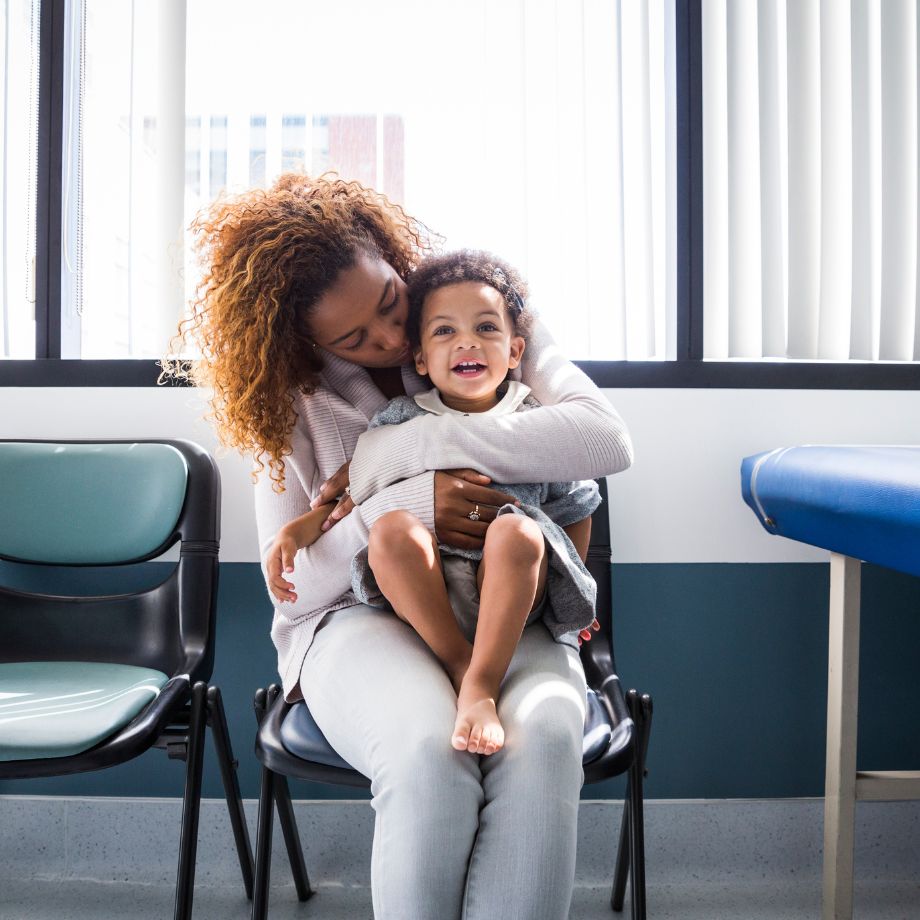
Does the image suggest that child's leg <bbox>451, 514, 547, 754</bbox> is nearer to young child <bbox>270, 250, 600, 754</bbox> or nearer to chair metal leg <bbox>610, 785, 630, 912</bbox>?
young child <bbox>270, 250, 600, 754</bbox>

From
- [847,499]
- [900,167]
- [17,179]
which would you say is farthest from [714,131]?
[17,179]

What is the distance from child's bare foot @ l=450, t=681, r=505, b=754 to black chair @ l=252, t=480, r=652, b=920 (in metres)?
0.22

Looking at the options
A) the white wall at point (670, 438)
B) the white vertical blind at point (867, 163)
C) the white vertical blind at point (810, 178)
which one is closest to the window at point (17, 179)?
the white wall at point (670, 438)

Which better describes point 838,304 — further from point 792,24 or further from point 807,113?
point 792,24

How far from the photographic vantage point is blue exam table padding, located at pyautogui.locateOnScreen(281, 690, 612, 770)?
1158 millimetres

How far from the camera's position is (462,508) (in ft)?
3.96

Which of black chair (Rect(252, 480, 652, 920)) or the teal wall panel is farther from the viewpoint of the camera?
the teal wall panel

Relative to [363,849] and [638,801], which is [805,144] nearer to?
[638,801]

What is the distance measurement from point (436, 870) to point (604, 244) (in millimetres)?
1562

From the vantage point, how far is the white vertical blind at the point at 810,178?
6.66ft

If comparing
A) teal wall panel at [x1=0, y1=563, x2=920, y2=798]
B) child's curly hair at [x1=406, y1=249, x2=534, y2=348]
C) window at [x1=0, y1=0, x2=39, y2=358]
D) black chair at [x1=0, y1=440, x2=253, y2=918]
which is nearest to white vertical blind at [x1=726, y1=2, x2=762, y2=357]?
teal wall panel at [x1=0, y1=563, x2=920, y2=798]

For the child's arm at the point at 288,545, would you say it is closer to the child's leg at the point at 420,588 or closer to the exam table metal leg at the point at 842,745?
the child's leg at the point at 420,588

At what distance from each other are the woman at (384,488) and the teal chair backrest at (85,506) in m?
0.32

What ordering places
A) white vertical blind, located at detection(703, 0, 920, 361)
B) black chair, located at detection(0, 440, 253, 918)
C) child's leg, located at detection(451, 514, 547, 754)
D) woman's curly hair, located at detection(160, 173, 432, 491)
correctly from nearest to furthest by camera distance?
child's leg, located at detection(451, 514, 547, 754), woman's curly hair, located at detection(160, 173, 432, 491), black chair, located at detection(0, 440, 253, 918), white vertical blind, located at detection(703, 0, 920, 361)
